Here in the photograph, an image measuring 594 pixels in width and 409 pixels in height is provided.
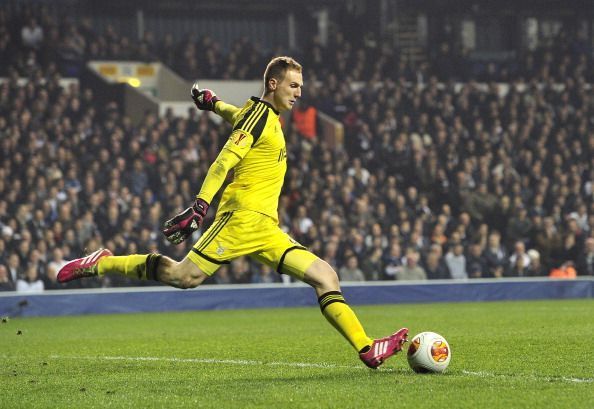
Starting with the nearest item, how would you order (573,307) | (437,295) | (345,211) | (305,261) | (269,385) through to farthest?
(269,385)
(305,261)
(573,307)
(437,295)
(345,211)

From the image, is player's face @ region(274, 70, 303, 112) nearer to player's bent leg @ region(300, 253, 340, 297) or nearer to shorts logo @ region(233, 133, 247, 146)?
shorts logo @ region(233, 133, 247, 146)

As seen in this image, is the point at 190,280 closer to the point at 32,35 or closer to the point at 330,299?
the point at 330,299

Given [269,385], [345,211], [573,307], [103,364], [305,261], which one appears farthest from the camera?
[345,211]

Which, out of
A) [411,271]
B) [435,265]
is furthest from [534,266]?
[411,271]

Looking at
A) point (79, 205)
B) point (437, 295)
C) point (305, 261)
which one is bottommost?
point (437, 295)

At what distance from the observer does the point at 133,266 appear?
8070 mm

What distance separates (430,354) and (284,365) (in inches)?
59.0

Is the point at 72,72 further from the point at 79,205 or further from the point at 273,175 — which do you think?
the point at 273,175

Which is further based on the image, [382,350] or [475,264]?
[475,264]

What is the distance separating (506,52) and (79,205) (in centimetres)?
1497

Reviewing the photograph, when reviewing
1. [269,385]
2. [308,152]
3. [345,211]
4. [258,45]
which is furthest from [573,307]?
[258,45]

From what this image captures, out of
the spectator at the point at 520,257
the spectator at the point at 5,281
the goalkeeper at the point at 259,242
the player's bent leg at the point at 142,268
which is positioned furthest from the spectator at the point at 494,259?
the player's bent leg at the point at 142,268

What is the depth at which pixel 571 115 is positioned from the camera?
26406 millimetres

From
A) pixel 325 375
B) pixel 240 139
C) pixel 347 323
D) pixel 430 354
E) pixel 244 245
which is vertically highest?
pixel 240 139
